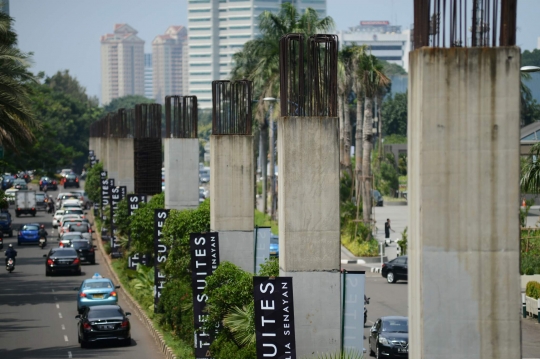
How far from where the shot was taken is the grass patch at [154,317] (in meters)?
24.0

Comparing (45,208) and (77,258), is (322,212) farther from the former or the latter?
(45,208)

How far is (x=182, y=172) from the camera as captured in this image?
106 ft

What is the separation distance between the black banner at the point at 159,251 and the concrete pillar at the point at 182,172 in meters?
2.44

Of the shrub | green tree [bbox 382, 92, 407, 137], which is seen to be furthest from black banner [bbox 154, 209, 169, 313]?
green tree [bbox 382, 92, 407, 137]

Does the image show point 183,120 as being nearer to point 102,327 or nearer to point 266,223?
point 102,327

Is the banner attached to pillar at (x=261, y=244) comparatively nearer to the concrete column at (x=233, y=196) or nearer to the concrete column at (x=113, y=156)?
the concrete column at (x=233, y=196)

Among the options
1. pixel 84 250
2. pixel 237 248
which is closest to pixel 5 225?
pixel 84 250

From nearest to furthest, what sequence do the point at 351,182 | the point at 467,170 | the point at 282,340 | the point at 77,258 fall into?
the point at 467,170 → the point at 282,340 → the point at 77,258 → the point at 351,182

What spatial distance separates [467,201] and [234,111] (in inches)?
552

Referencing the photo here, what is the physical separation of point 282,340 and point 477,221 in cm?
541

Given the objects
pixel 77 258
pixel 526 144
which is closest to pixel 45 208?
pixel 77 258

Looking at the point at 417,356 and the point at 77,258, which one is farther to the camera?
the point at 77,258

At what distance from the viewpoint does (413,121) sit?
38.9 ft

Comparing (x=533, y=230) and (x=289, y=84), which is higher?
(x=289, y=84)
